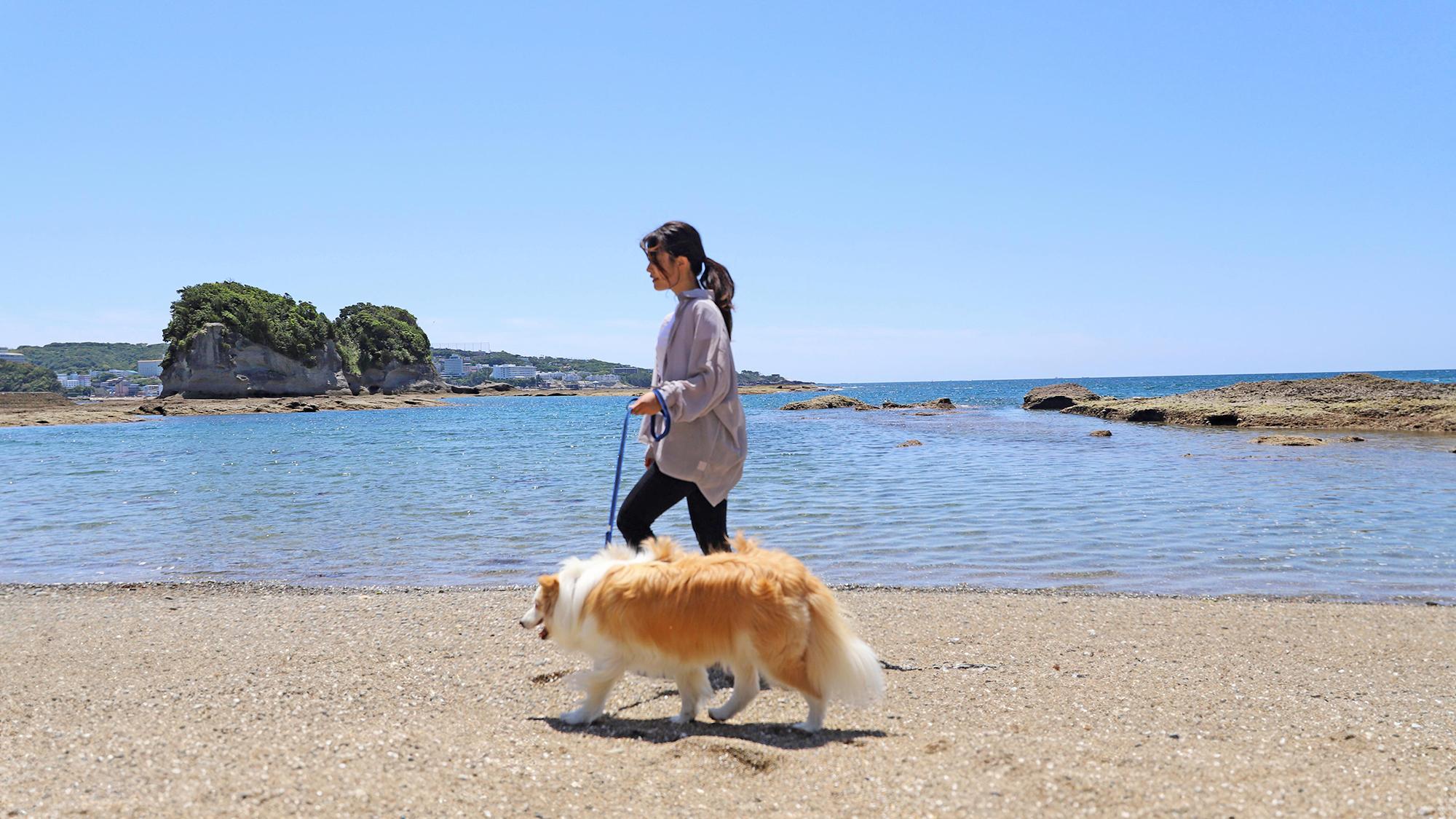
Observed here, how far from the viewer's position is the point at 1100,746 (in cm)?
352

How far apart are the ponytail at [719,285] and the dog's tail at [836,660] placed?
57.8 inches

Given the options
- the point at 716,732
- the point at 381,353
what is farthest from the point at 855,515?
the point at 381,353

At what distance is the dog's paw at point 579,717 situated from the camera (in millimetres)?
3977

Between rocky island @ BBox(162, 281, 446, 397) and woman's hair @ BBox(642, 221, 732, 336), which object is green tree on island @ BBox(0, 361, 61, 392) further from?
woman's hair @ BBox(642, 221, 732, 336)

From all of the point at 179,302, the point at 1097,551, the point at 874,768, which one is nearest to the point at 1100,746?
the point at 874,768

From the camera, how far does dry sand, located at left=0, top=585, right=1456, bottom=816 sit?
3055 mm

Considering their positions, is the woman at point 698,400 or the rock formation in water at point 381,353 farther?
the rock formation in water at point 381,353

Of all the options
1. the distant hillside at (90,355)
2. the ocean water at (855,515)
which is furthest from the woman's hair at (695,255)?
the distant hillside at (90,355)

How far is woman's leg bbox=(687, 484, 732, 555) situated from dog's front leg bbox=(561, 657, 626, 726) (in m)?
0.81

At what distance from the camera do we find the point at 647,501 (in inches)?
178

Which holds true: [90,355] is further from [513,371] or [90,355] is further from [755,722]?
[755,722]

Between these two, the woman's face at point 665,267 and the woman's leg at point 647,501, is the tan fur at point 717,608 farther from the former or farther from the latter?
the woman's face at point 665,267

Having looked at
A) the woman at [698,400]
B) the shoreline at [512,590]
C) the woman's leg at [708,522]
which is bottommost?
the shoreline at [512,590]

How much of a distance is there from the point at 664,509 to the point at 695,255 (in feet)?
4.10
